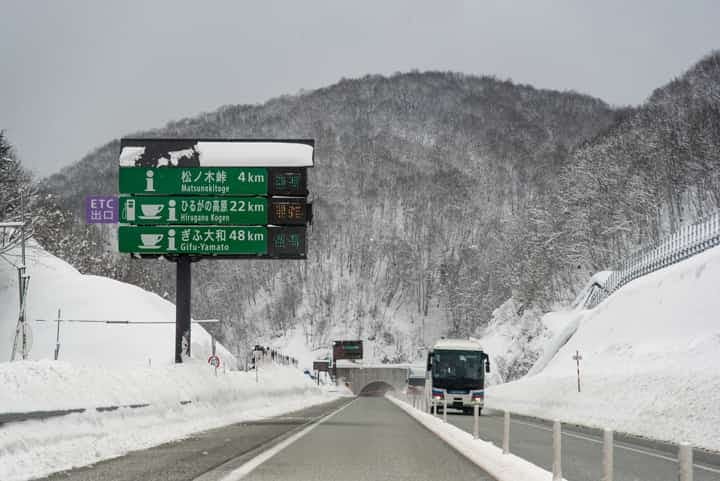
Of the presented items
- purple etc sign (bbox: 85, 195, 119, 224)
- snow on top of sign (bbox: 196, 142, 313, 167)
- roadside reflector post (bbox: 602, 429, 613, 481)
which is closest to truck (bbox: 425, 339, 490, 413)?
snow on top of sign (bbox: 196, 142, 313, 167)

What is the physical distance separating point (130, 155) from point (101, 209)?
112 inches

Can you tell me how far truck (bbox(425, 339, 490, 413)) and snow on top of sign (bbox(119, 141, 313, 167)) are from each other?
15.4 m

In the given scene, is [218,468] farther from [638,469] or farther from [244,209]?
[244,209]

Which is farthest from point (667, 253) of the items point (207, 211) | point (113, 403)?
point (113, 403)

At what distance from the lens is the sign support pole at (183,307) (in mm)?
36094

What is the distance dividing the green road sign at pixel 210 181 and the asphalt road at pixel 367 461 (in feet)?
50.6

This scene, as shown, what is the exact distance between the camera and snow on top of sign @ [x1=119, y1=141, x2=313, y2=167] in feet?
116

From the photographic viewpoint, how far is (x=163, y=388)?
22516 millimetres

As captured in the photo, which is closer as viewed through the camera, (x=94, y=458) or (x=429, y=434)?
(x=94, y=458)

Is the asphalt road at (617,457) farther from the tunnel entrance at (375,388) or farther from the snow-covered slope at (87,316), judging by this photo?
the tunnel entrance at (375,388)

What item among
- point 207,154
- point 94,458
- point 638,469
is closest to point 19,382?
point 94,458

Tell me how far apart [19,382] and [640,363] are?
3160 cm

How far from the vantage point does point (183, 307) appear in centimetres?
3625

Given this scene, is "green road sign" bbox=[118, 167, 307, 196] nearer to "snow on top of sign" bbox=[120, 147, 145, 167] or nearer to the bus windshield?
"snow on top of sign" bbox=[120, 147, 145, 167]
